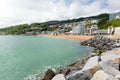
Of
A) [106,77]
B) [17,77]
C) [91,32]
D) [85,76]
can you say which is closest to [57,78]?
[85,76]

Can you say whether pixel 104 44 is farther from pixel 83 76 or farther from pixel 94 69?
pixel 83 76

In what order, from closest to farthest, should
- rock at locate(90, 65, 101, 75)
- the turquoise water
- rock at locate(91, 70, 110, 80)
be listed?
rock at locate(91, 70, 110, 80) < rock at locate(90, 65, 101, 75) < the turquoise water

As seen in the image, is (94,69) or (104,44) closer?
(94,69)

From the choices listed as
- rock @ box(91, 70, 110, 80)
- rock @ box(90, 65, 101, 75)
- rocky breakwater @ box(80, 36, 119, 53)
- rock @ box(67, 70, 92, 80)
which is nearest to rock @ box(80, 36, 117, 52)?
rocky breakwater @ box(80, 36, 119, 53)

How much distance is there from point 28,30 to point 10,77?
177m

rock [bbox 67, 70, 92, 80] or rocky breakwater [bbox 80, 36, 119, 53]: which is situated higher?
rock [bbox 67, 70, 92, 80]

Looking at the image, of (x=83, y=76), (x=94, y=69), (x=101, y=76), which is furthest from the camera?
(x=94, y=69)

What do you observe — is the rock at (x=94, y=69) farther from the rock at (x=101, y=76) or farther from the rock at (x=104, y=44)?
the rock at (x=104, y=44)

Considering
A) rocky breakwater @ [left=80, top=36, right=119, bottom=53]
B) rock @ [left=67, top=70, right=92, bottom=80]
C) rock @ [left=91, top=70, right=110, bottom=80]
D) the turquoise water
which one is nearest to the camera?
rock @ [left=91, top=70, right=110, bottom=80]

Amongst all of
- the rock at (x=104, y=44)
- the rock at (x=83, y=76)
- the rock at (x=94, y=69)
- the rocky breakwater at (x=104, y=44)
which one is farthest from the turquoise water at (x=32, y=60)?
the rock at (x=94, y=69)

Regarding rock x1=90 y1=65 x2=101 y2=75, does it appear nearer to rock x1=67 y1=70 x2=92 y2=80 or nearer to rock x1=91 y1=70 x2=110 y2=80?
rock x1=67 y1=70 x2=92 y2=80

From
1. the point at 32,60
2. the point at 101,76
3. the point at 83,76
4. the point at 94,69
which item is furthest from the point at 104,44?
the point at 101,76

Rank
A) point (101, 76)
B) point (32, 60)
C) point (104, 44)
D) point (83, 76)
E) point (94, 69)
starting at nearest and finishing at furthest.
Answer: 1. point (101, 76)
2. point (83, 76)
3. point (94, 69)
4. point (32, 60)
5. point (104, 44)

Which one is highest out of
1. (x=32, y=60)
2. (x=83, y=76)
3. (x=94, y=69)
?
(x=94, y=69)
